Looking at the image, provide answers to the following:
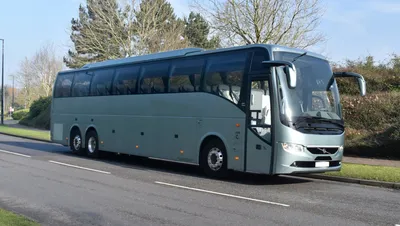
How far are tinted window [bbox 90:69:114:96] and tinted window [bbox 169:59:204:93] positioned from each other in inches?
159

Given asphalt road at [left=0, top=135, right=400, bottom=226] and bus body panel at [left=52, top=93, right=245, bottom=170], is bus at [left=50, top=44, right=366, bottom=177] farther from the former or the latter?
asphalt road at [left=0, top=135, right=400, bottom=226]

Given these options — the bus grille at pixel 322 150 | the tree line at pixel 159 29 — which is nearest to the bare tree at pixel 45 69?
the tree line at pixel 159 29

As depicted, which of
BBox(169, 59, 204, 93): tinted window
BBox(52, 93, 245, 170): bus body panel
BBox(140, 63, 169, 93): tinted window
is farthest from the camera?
BBox(140, 63, 169, 93): tinted window

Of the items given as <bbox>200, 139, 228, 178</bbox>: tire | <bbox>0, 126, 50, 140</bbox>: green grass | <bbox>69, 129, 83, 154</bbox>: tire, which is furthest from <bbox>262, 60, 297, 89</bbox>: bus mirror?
<bbox>0, 126, 50, 140</bbox>: green grass

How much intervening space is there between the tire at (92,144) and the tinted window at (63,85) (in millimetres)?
2598

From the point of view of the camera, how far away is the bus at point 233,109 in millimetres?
11594

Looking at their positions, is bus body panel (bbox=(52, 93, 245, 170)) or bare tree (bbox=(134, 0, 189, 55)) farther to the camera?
bare tree (bbox=(134, 0, 189, 55))

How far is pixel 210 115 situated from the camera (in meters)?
13.4

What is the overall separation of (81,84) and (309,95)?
11.3m

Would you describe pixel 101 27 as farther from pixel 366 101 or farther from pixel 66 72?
pixel 366 101

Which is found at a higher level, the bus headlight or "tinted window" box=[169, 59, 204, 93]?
"tinted window" box=[169, 59, 204, 93]

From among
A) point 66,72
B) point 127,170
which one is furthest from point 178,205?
point 66,72

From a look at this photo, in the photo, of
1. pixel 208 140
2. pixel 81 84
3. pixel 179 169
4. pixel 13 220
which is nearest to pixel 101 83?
pixel 81 84

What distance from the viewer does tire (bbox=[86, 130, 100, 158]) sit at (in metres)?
19.1
